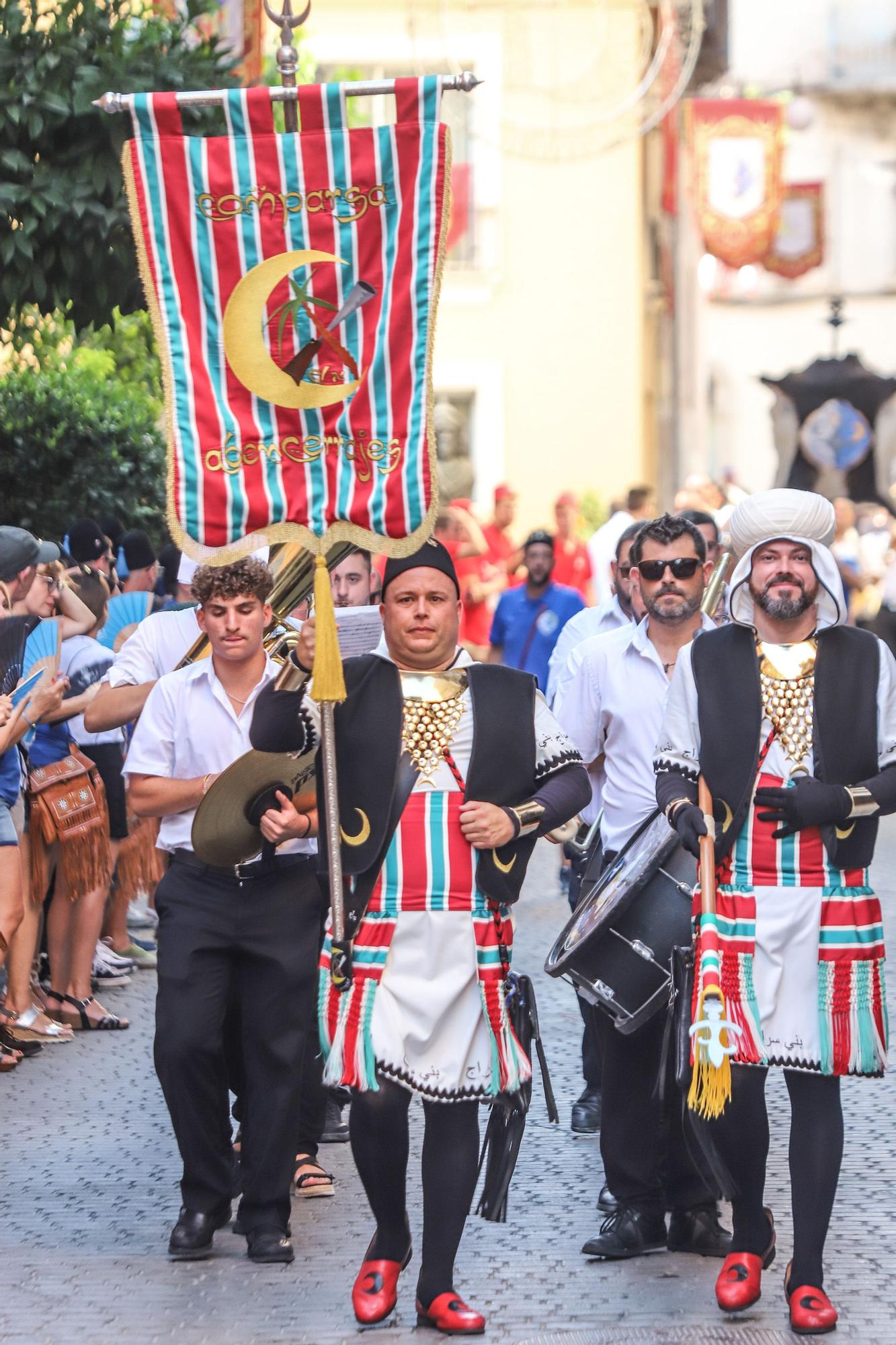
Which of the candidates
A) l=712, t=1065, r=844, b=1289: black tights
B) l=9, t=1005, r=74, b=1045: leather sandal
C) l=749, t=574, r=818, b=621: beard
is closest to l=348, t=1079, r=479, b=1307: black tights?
l=712, t=1065, r=844, b=1289: black tights

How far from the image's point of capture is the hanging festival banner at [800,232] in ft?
128

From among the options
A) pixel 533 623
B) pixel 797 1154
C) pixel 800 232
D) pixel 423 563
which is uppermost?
pixel 423 563

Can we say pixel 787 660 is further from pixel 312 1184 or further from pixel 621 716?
pixel 312 1184

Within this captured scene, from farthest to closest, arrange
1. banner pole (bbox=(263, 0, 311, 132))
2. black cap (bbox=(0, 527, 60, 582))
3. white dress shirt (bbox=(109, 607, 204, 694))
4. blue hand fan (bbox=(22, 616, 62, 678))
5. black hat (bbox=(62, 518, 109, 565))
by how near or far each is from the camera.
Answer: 1. black hat (bbox=(62, 518, 109, 565))
2. blue hand fan (bbox=(22, 616, 62, 678))
3. black cap (bbox=(0, 527, 60, 582))
4. white dress shirt (bbox=(109, 607, 204, 694))
5. banner pole (bbox=(263, 0, 311, 132))

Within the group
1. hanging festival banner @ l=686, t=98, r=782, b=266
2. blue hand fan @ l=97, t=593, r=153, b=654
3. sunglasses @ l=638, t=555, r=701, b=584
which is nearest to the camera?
sunglasses @ l=638, t=555, r=701, b=584

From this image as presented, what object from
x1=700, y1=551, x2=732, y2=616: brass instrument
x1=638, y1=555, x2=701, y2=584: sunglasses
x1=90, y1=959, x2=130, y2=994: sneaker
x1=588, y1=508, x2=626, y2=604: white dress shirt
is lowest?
x1=90, y1=959, x2=130, y2=994: sneaker

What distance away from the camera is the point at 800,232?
1549 inches

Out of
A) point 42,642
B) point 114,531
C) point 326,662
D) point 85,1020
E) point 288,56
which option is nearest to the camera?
point 326,662

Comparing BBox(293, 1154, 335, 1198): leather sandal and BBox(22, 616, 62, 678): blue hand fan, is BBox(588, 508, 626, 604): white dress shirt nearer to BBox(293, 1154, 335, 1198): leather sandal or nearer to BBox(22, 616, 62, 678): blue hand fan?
BBox(22, 616, 62, 678): blue hand fan

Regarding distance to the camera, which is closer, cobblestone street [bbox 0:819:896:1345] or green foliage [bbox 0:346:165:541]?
cobblestone street [bbox 0:819:896:1345]

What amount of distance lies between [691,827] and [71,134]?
19.0 feet

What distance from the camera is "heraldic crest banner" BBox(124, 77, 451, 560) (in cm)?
550

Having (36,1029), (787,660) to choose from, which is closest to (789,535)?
(787,660)

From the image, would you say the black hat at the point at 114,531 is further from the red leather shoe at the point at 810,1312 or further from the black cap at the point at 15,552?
the red leather shoe at the point at 810,1312
